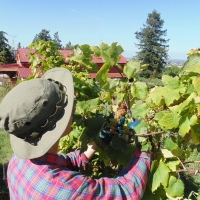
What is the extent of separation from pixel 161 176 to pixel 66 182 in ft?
1.51

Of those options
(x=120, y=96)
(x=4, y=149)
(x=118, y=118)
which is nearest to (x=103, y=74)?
(x=120, y=96)

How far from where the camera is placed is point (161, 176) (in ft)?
4.34

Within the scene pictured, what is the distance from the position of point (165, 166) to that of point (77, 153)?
64 cm

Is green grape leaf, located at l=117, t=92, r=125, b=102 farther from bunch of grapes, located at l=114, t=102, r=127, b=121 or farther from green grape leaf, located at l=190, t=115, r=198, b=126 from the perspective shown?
green grape leaf, located at l=190, t=115, r=198, b=126

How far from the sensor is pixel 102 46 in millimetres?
1464

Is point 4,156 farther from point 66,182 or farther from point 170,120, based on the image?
point 170,120

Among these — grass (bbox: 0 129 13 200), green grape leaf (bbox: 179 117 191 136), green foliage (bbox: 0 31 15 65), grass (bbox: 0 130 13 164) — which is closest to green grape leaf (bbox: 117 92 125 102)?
green grape leaf (bbox: 179 117 191 136)

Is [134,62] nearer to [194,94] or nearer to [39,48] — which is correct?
[194,94]

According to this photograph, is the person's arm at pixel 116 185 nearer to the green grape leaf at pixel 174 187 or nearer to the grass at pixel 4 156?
the green grape leaf at pixel 174 187

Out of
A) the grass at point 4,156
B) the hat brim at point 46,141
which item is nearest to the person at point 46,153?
the hat brim at point 46,141

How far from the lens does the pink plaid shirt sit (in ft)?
3.81

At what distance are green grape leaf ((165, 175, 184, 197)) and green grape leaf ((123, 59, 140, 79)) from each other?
1.78 feet

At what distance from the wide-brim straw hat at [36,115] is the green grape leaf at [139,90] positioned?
0.33 metres

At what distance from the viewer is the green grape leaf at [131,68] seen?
1.40 m
